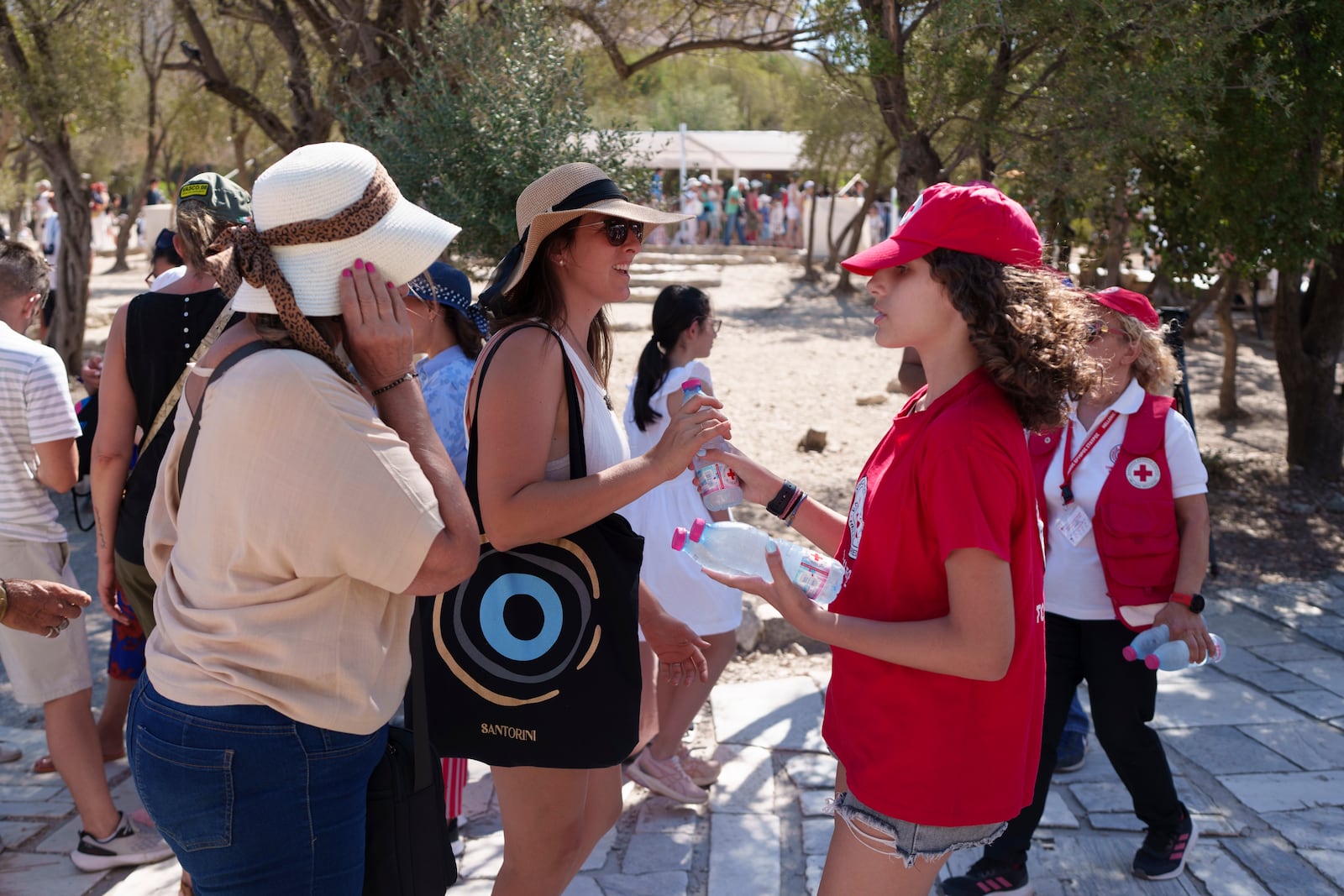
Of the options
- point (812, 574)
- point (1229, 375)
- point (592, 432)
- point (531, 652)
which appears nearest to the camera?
point (812, 574)

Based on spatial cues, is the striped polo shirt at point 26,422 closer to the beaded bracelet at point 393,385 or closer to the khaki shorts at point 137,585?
the khaki shorts at point 137,585

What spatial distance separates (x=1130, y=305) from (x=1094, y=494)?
0.59m

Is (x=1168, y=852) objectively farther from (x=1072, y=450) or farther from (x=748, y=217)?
(x=748, y=217)

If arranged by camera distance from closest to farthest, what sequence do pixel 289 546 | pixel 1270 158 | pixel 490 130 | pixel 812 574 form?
pixel 289 546
pixel 812 574
pixel 490 130
pixel 1270 158

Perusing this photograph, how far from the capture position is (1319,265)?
26.3 ft

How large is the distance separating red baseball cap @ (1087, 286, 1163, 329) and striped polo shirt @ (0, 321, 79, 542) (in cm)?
328

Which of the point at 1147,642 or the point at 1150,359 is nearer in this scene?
the point at 1147,642

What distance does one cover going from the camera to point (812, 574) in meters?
2.19

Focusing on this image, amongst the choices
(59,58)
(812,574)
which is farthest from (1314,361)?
(59,58)

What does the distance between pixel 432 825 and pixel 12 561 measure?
88.5 inches

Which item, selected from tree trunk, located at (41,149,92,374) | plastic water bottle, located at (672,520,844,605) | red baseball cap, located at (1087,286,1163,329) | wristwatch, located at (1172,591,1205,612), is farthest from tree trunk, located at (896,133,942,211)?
tree trunk, located at (41,149,92,374)

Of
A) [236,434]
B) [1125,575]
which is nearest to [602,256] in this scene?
[236,434]

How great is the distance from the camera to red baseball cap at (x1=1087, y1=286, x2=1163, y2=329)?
3287 millimetres

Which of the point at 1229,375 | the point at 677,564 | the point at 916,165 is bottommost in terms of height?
the point at 1229,375
